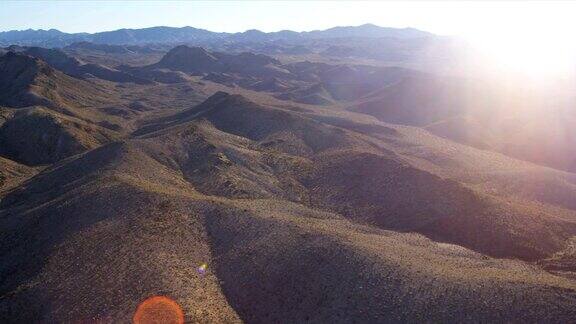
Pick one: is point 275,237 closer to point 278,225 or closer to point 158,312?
point 278,225

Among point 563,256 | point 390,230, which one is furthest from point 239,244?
point 563,256

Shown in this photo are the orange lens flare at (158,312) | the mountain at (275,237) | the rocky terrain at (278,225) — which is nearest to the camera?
the orange lens flare at (158,312)

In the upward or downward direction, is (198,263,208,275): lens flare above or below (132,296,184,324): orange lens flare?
below

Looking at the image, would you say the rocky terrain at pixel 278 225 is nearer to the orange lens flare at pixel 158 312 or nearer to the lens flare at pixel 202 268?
the lens flare at pixel 202 268

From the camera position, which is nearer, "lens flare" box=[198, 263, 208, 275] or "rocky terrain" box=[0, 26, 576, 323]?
"rocky terrain" box=[0, 26, 576, 323]

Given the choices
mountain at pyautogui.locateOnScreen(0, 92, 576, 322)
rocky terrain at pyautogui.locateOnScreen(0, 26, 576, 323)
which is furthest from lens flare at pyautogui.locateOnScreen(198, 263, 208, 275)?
mountain at pyautogui.locateOnScreen(0, 92, 576, 322)

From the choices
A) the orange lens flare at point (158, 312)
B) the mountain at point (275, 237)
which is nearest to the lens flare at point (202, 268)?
the mountain at point (275, 237)

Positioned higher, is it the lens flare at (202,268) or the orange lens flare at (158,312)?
the orange lens flare at (158,312)

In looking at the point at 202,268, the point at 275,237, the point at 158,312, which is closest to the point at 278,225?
the point at 275,237

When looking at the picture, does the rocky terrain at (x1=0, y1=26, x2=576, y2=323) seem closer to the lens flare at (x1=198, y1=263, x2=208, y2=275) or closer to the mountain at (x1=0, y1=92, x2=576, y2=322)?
the mountain at (x1=0, y1=92, x2=576, y2=322)

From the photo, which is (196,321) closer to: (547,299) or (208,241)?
(208,241)
